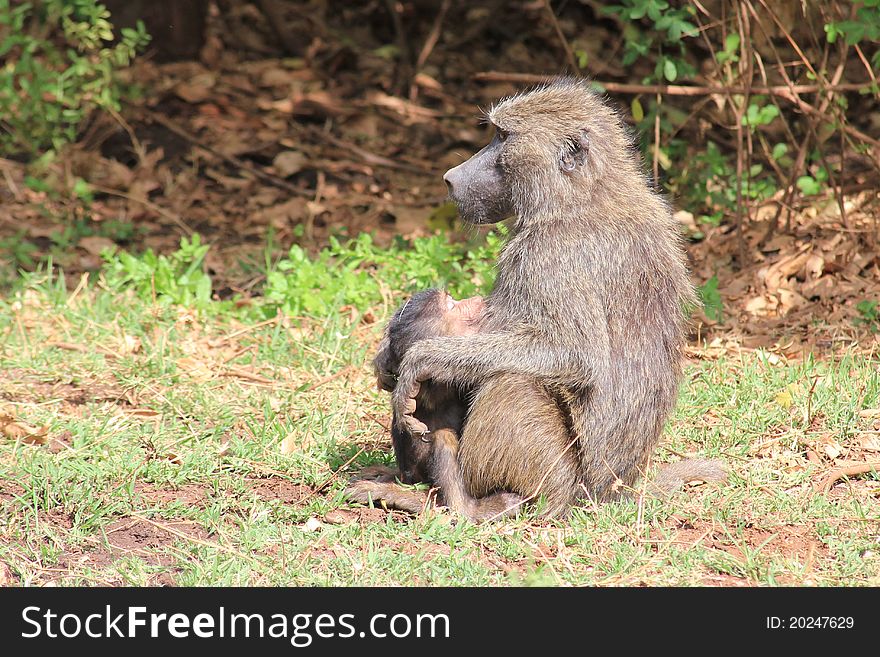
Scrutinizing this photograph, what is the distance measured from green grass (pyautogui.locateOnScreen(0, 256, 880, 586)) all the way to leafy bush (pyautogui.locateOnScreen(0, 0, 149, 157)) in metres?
2.37

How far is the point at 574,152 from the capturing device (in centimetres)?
392

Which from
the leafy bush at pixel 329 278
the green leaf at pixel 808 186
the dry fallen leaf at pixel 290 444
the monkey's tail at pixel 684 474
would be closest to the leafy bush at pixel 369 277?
the leafy bush at pixel 329 278

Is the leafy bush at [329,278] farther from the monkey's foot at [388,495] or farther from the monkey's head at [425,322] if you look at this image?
the monkey's foot at [388,495]

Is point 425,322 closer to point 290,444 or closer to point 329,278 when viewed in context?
point 290,444

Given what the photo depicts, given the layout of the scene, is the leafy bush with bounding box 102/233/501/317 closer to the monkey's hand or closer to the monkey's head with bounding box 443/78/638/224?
the monkey's head with bounding box 443/78/638/224

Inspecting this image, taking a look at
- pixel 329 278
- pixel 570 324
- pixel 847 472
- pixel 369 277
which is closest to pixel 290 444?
pixel 570 324

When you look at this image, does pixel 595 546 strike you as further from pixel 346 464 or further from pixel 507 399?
pixel 346 464

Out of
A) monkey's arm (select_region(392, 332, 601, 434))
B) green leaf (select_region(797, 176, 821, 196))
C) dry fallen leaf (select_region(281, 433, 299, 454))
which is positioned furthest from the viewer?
green leaf (select_region(797, 176, 821, 196))

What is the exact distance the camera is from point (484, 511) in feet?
12.7

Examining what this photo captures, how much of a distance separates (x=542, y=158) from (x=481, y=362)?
2.41ft

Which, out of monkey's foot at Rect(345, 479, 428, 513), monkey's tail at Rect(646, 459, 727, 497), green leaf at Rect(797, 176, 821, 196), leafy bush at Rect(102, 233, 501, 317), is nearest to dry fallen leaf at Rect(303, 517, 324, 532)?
monkey's foot at Rect(345, 479, 428, 513)

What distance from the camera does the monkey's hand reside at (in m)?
3.83

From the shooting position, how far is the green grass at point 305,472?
11.5 feet

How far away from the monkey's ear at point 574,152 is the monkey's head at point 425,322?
1.89 feet
